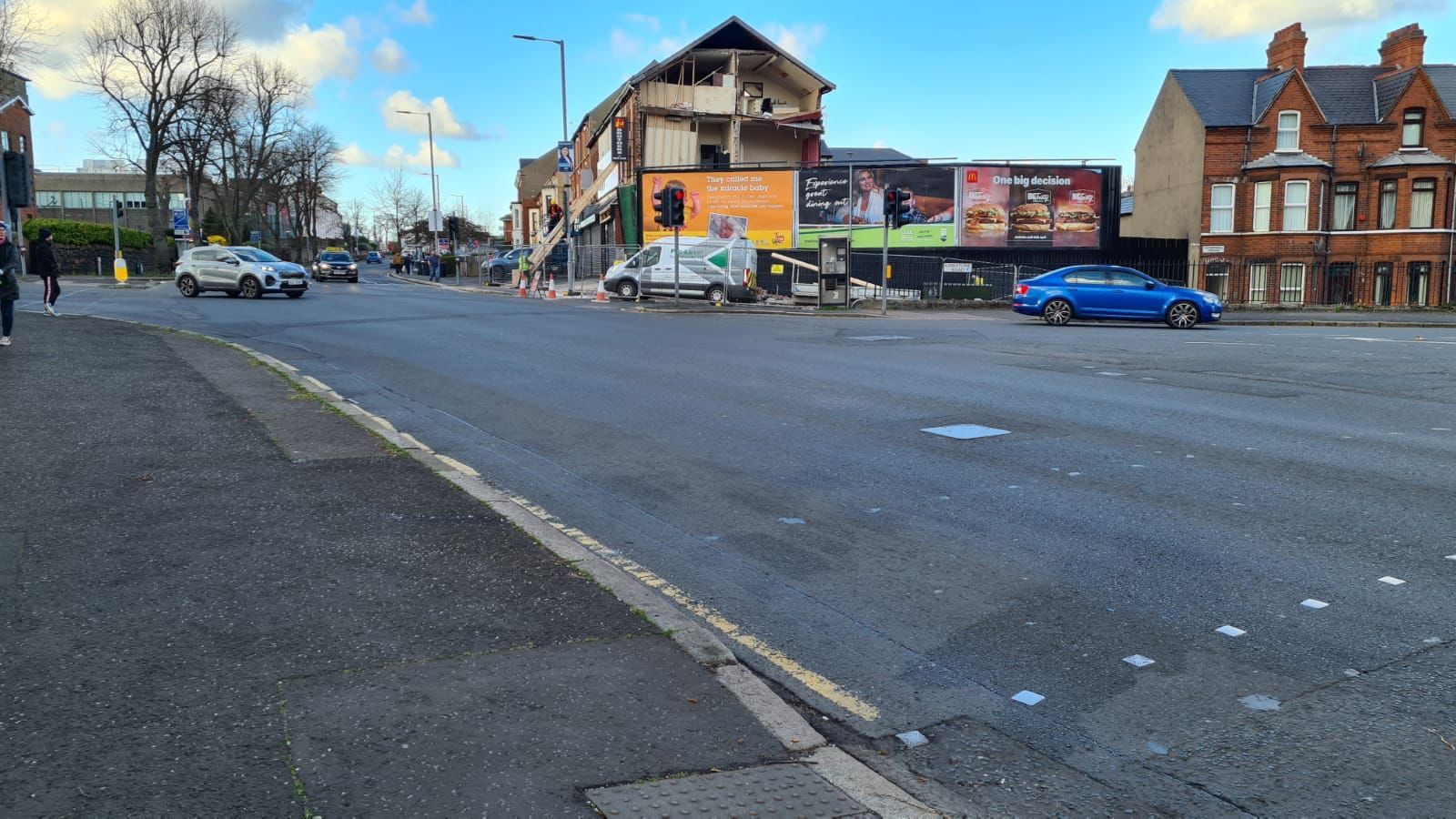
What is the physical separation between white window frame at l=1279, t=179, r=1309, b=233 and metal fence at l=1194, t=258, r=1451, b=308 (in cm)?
132

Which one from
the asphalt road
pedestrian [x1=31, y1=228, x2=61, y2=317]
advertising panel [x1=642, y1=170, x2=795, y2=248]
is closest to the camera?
the asphalt road

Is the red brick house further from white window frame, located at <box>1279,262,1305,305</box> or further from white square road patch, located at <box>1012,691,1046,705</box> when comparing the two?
white square road patch, located at <box>1012,691,1046,705</box>

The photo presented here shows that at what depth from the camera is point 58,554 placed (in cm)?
532

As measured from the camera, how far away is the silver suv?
103ft

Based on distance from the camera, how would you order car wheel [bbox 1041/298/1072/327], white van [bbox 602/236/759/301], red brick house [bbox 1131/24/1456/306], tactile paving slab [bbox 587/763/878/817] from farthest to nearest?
red brick house [bbox 1131/24/1456/306] < white van [bbox 602/236/759/301] < car wheel [bbox 1041/298/1072/327] < tactile paving slab [bbox 587/763/878/817]

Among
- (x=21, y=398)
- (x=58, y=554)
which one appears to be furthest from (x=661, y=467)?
(x=21, y=398)

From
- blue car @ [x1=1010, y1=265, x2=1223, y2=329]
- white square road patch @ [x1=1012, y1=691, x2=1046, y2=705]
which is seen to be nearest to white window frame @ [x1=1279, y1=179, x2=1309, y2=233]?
blue car @ [x1=1010, y1=265, x2=1223, y2=329]

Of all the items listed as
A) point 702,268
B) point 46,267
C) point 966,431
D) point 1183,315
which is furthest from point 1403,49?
point 46,267

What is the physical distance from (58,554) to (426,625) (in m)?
2.34

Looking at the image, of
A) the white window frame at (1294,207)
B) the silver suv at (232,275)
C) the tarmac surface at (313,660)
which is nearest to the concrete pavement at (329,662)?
the tarmac surface at (313,660)

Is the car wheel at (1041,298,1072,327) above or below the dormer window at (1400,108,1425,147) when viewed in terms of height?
below

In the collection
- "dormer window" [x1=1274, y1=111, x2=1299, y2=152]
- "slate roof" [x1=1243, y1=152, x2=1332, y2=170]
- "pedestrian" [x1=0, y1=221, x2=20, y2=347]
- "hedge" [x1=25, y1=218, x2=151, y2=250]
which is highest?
"dormer window" [x1=1274, y1=111, x2=1299, y2=152]

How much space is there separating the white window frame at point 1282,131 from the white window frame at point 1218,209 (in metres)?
2.40

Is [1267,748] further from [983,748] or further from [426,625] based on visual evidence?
[426,625]
